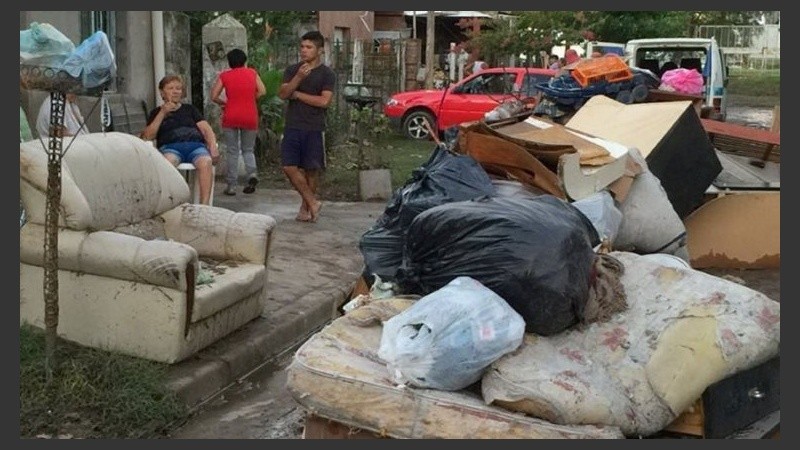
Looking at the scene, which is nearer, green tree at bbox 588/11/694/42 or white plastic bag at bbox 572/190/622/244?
white plastic bag at bbox 572/190/622/244

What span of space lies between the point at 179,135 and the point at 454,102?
963cm

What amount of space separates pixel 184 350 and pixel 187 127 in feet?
11.1

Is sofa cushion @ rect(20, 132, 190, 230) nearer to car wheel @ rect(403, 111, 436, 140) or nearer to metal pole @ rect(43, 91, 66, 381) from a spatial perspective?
metal pole @ rect(43, 91, 66, 381)

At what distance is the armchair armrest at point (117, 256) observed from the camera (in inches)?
183

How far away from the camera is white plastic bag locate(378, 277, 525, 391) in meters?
3.69

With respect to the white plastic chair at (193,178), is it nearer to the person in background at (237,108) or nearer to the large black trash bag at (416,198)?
the person in background at (237,108)

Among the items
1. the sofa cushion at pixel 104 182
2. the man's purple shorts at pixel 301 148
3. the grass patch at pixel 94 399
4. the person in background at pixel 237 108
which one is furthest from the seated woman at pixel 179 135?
the grass patch at pixel 94 399

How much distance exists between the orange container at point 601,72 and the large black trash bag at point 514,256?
160 inches

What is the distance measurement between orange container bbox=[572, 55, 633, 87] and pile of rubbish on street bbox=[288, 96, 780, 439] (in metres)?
3.27

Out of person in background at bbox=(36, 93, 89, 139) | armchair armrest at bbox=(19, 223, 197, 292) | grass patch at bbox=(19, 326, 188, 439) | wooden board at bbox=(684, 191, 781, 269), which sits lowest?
grass patch at bbox=(19, 326, 188, 439)

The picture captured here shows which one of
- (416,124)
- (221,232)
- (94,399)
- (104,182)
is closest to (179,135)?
(221,232)

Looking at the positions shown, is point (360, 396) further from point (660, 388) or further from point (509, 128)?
point (509, 128)

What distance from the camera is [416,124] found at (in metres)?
17.6

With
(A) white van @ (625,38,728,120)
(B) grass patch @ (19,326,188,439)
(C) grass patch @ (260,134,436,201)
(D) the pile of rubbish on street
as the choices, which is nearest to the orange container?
(C) grass patch @ (260,134,436,201)
